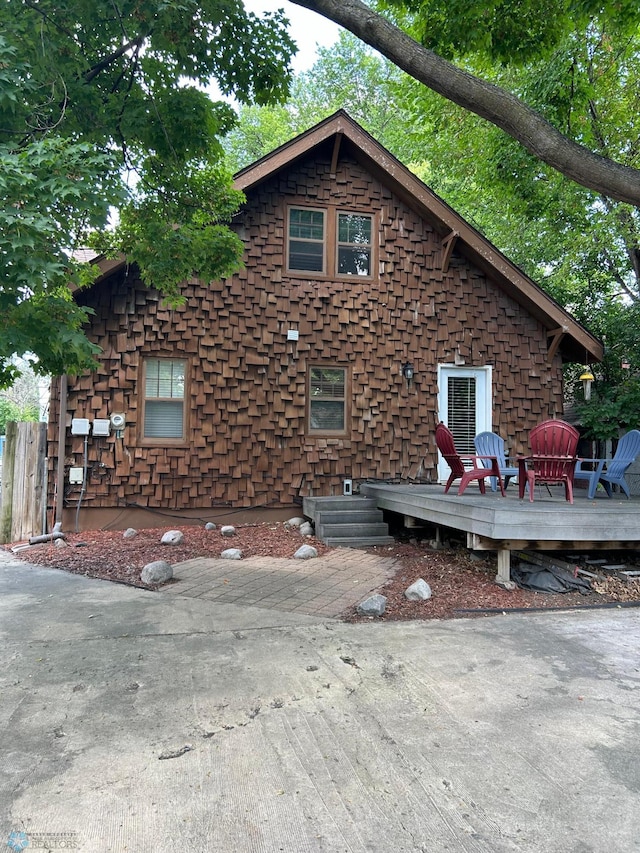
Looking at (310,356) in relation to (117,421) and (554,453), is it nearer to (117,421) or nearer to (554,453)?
(117,421)

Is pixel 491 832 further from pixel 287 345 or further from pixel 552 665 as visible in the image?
pixel 287 345

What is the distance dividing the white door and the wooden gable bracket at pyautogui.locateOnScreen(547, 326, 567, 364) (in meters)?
1.17

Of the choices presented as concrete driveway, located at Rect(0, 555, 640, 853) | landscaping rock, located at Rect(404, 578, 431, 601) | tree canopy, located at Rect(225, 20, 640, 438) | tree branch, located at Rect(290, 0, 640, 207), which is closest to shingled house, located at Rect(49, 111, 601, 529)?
tree canopy, located at Rect(225, 20, 640, 438)

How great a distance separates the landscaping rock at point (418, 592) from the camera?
4695 millimetres

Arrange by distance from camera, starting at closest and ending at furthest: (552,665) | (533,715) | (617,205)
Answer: (533,715) < (552,665) < (617,205)

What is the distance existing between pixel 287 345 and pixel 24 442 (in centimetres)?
414

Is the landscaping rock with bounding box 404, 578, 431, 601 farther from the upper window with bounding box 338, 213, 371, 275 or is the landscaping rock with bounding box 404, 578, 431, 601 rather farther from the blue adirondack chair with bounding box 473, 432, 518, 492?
the upper window with bounding box 338, 213, 371, 275

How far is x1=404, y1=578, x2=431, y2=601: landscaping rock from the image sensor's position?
15.4ft

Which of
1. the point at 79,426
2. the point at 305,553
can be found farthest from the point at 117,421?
the point at 305,553

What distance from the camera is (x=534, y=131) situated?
4.21 metres

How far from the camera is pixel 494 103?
4273 millimetres

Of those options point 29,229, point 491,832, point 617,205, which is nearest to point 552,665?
point 491,832

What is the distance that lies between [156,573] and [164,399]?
11.4 ft

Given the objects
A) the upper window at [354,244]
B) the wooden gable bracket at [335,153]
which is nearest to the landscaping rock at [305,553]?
the upper window at [354,244]
